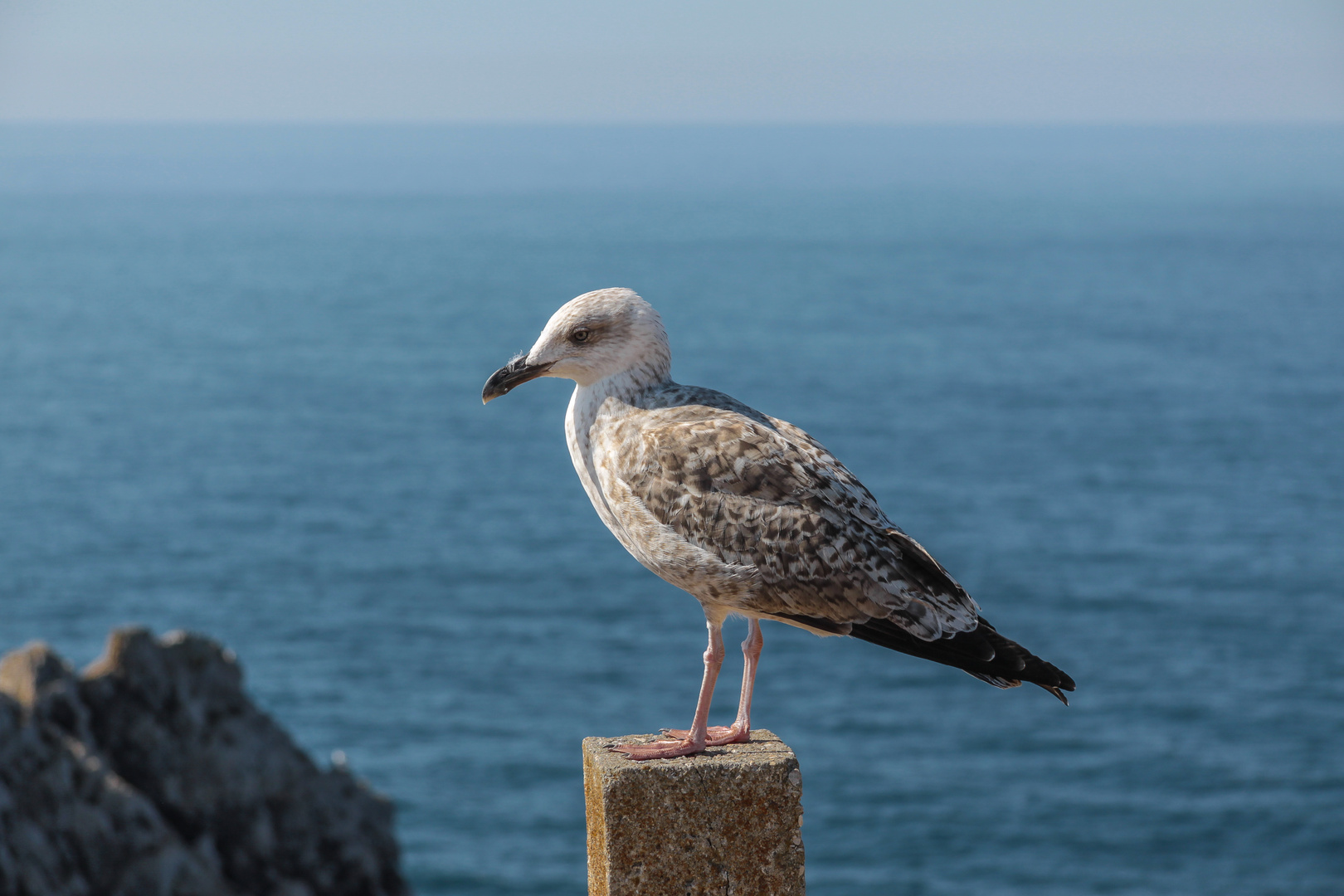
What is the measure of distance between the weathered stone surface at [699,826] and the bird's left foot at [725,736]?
1.17 ft

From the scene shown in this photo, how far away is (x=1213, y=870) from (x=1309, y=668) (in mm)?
27707

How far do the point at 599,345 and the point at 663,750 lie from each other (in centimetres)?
249

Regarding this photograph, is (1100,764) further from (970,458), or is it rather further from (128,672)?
(128,672)

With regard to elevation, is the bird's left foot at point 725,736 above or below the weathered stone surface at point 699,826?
above

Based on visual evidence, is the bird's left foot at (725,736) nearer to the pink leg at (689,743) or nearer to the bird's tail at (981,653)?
the pink leg at (689,743)

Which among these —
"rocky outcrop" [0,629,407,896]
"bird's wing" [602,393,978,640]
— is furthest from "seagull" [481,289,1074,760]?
"rocky outcrop" [0,629,407,896]

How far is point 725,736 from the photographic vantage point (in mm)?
8148

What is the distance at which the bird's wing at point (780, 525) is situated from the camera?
7.71 m

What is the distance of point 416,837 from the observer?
71312mm

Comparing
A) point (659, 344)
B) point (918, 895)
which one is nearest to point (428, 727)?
point (918, 895)

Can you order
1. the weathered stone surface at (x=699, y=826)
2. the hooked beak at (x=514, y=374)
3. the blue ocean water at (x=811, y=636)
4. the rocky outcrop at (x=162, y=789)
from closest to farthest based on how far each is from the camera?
the weathered stone surface at (x=699, y=826) → the hooked beak at (x=514, y=374) → the rocky outcrop at (x=162, y=789) → the blue ocean water at (x=811, y=636)

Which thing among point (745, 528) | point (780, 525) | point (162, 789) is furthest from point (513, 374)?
point (162, 789)

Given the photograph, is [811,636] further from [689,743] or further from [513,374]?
[513,374]

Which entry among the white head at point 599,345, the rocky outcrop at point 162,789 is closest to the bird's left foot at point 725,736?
the white head at point 599,345
